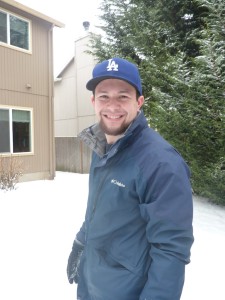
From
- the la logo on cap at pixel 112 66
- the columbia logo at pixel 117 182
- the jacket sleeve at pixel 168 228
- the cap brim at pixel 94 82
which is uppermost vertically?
the la logo on cap at pixel 112 66

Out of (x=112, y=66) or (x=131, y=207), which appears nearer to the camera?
(x=131, y=207)

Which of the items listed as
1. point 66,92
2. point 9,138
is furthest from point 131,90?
point 66,92

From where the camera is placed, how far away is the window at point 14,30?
9.99 meters

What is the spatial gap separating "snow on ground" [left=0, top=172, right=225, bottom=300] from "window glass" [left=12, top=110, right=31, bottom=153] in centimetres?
323

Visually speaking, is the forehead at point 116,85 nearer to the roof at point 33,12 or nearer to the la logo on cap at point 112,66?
the la logo on cap at point 112,66

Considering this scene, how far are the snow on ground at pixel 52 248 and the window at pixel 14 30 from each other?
557 centimetres

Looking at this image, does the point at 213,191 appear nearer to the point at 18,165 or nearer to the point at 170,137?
the point at 170,137

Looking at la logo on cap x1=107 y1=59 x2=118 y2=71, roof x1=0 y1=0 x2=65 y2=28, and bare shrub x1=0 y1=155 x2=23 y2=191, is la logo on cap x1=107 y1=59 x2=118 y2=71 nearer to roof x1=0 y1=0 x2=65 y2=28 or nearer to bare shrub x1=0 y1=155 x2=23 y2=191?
bare shrub x1=0 y1=155 x2=23 y2=191

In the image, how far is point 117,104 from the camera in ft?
5.61

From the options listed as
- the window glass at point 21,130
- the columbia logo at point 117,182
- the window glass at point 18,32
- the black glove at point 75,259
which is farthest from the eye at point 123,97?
the window glass at point 18,32

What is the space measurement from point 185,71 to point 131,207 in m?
4.75

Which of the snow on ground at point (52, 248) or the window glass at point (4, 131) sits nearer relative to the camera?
the snow on ground at point (52, 248)

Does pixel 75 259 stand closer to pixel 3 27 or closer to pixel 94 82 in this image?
pixel 94 82

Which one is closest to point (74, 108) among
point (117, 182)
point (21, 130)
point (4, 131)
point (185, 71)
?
point (21, 130)
